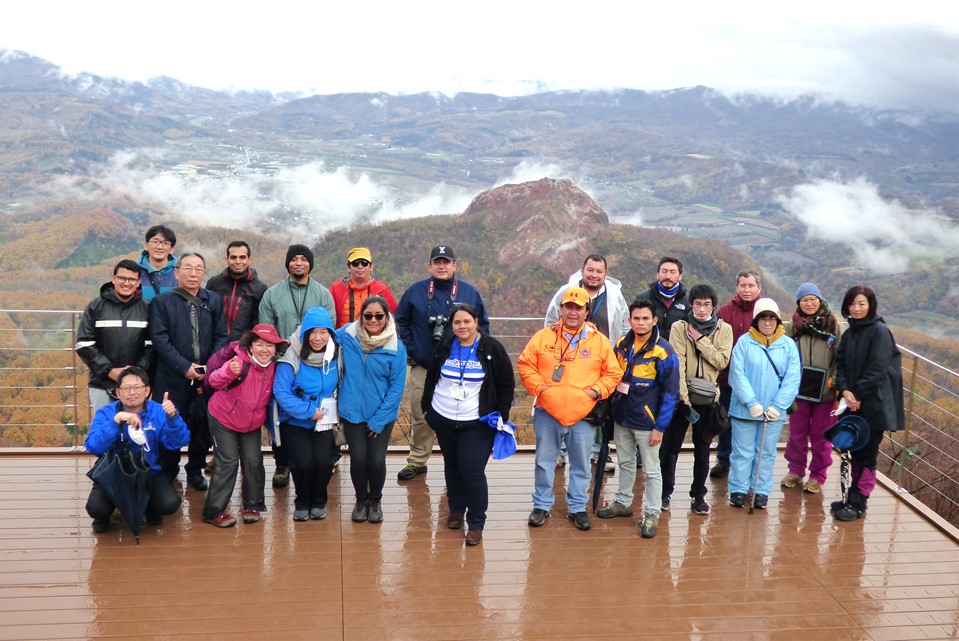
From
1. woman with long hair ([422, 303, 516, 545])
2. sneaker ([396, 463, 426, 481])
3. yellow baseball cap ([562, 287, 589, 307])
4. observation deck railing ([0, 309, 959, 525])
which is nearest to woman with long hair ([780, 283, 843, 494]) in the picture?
observation deck railing ([0, 309, 959, 525])

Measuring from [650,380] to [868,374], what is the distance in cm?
149

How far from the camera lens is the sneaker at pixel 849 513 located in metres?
5.19

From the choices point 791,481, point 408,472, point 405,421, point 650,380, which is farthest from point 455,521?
point 405,421

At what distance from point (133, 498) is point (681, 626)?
314cm

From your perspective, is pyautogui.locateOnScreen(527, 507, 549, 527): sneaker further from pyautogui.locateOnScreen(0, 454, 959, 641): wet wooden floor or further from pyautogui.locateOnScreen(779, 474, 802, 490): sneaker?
pyautogui.locateOnScreen(779, 474, 802, 490): sneaker

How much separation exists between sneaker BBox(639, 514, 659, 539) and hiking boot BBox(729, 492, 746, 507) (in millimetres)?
816

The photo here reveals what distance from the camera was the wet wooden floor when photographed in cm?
379

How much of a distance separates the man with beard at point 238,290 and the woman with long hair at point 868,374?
3913mm

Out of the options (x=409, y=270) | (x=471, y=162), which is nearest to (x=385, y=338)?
(x=409, y=270)

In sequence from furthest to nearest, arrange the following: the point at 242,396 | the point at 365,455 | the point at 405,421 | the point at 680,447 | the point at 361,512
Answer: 1. the point at 405,421
2. the point at 680,447
3. the point at 361,512
4. the point at 365,455
5. the point at 242,396

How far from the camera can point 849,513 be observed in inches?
204

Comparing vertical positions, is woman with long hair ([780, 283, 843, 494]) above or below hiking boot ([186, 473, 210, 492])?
above

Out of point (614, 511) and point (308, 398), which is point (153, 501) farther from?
point (614, 511)

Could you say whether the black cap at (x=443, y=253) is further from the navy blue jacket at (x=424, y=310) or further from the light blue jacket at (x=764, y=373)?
the light blue jacket at (x=764, y=373)
